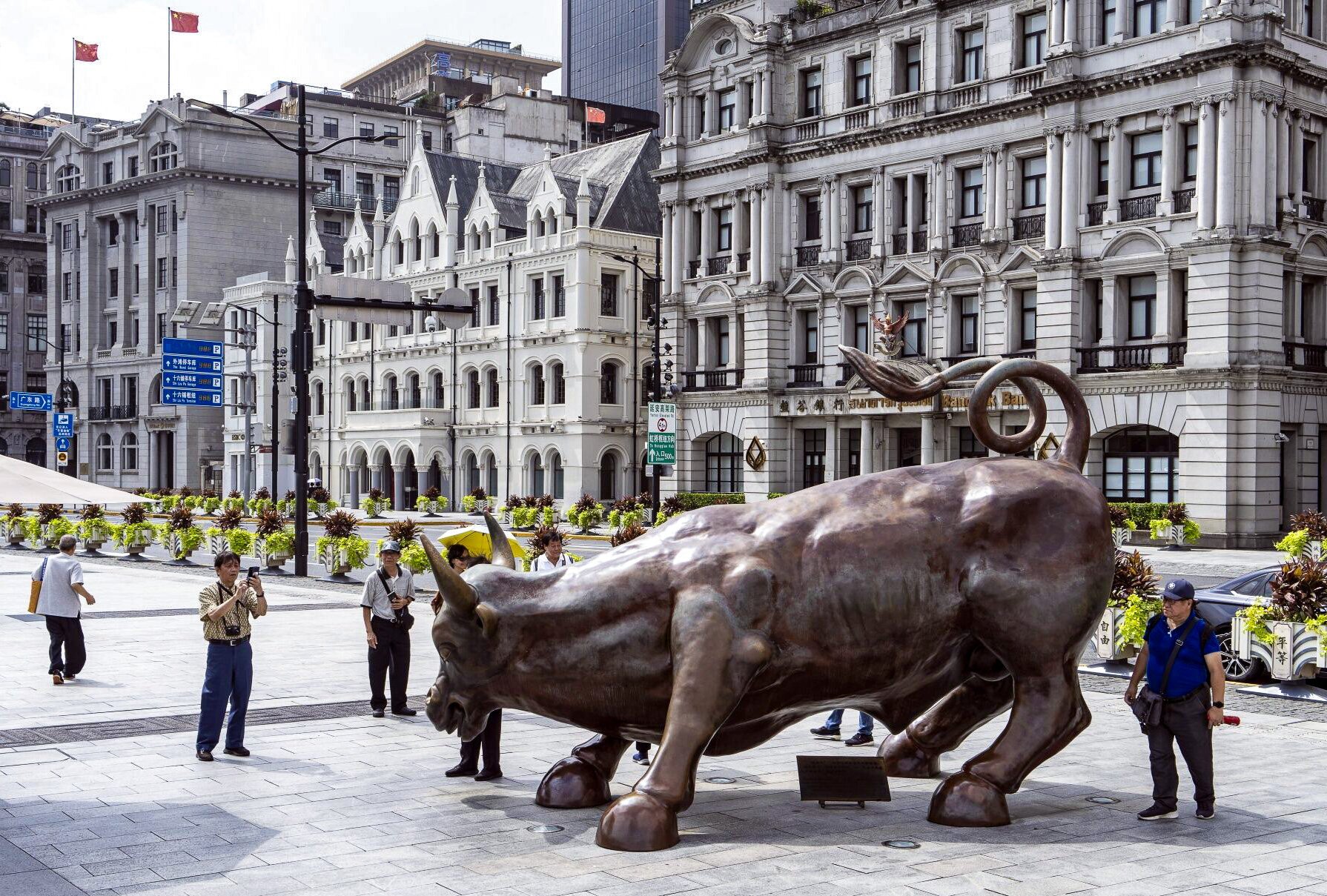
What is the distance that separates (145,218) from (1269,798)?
88.4 meters

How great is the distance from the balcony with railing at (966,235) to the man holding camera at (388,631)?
35.1 metres

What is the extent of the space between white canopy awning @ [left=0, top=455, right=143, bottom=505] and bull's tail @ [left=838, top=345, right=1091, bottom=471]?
5427mm

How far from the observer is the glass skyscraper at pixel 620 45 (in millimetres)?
149875

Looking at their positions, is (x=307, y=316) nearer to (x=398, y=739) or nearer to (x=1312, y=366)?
(x=398, y=739)

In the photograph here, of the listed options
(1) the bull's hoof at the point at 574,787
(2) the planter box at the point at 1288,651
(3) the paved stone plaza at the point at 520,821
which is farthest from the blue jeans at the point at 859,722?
(2) the planter box at the point at 1288,651

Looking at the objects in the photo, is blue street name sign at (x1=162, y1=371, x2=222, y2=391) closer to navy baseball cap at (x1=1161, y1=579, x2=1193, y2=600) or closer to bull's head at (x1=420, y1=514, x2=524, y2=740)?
bull's head at (x1=420, y1=514, x2=524, y2=740)

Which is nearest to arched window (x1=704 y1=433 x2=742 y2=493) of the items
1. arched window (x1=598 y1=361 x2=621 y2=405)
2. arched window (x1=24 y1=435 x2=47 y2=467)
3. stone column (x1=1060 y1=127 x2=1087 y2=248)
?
arched window (x1=598 y1=361 x2=621 y2=405)

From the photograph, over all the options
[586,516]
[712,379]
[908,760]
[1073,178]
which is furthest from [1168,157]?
[908,760]

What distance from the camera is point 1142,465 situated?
42.6 m

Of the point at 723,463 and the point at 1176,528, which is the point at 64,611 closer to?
the point at 1176,528

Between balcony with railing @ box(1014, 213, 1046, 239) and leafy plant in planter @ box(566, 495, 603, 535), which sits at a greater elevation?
balcony with railing @ box(1014, 213, 1046, 239)

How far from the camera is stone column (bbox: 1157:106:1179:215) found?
135ft

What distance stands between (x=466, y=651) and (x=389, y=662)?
4.74 metres

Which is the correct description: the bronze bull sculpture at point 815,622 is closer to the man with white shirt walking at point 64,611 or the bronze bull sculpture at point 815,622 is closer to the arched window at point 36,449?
the man with white shirt walking at point 64,611
